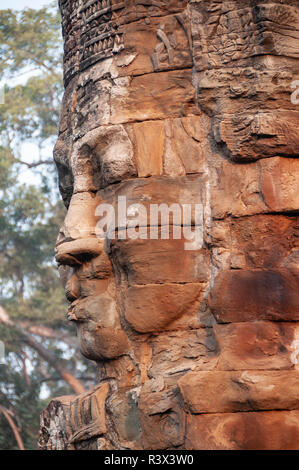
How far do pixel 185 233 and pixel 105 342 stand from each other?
0.77 m

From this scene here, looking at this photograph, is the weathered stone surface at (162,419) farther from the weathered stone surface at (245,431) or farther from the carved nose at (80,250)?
the carved nose at (80,250)

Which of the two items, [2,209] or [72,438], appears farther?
[2,209]

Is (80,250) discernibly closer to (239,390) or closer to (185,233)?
(185,233)

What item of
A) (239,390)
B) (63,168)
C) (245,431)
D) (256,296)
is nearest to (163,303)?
(256,296)

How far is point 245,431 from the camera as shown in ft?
13.2

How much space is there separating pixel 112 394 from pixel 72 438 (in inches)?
15.0

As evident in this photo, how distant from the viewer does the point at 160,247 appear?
4.48m

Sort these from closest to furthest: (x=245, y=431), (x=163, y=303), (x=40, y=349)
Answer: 1. (x=245, y=431)
2. (x=163, y=303)
3. (x=40, y=349)

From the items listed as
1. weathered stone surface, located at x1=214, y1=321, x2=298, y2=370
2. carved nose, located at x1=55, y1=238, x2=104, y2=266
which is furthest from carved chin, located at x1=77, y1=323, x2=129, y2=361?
weathered stone surface, located at x1=214, y1=321, x2=298, y2=370
